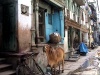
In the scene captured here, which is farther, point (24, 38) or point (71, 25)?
point (71, 25)

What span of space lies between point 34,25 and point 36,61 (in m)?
2.42

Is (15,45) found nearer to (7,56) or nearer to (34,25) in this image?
(7,56)

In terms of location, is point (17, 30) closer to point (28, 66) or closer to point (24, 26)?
point (24, 26)

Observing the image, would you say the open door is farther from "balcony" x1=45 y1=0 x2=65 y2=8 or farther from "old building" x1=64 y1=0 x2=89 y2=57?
"old building" x1=64 y1=0 x2=89 y2=57

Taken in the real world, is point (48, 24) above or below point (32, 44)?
above

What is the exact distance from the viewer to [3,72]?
9156 millimetres

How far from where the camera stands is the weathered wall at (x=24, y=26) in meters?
10.1

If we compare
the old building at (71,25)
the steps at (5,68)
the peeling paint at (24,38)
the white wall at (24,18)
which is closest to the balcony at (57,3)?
the old building at (71,25)

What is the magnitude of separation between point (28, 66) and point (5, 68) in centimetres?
93

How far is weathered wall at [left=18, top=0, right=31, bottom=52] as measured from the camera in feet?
33.3

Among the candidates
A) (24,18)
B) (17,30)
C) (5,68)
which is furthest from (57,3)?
(5,68)

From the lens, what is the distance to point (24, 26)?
1052cm

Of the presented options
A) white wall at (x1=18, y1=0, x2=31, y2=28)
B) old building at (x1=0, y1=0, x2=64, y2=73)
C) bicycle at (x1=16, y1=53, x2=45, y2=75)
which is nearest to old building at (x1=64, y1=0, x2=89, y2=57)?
old building at (x1=0, y1=0, x2=64, y2=73)

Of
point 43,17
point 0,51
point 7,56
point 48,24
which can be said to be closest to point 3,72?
point 7,56
